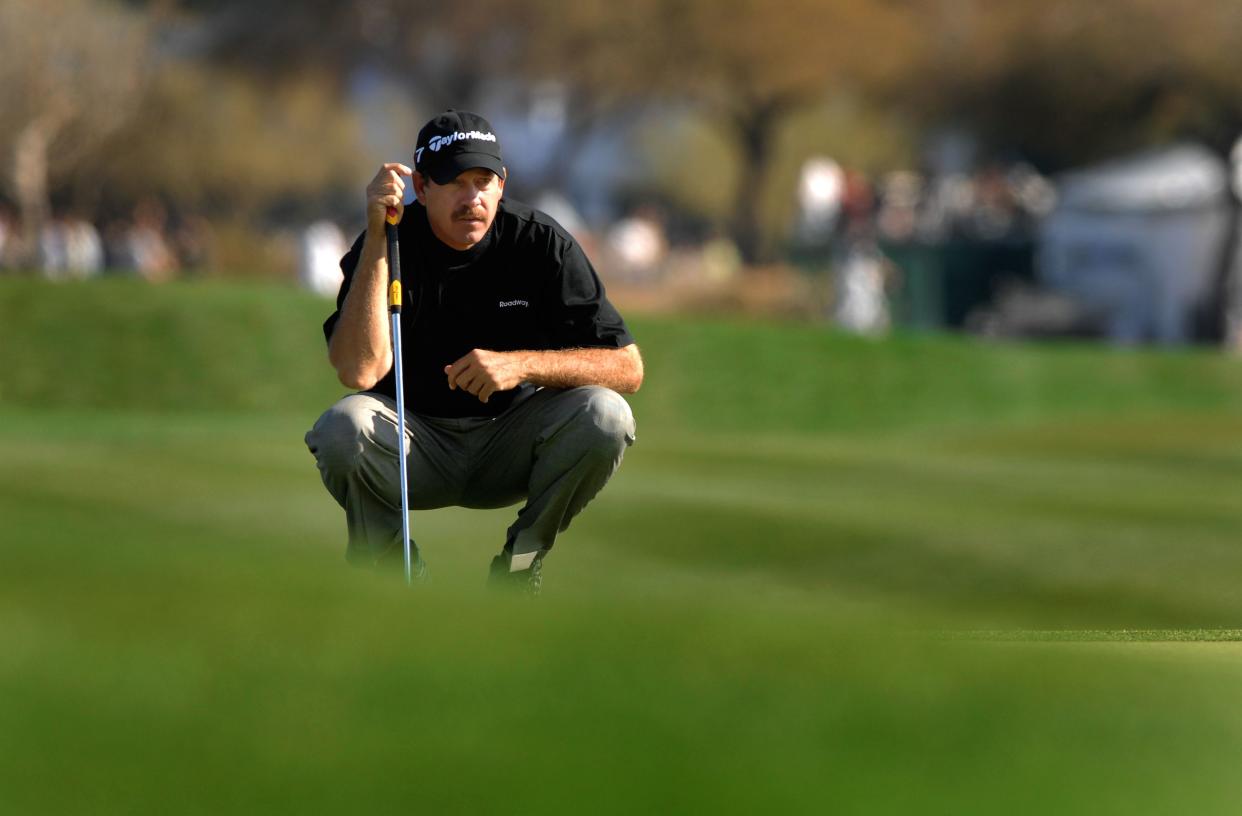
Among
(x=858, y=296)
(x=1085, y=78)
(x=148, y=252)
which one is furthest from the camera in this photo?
(x=1085, y=78)

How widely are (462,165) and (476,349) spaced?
18.6 inches

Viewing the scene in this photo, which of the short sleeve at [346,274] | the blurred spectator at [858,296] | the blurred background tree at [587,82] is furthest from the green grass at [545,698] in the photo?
the blurred background tree at [587,82]

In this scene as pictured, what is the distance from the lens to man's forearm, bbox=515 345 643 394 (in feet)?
17.9

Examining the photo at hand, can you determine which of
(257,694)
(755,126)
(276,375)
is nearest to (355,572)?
(257,694)

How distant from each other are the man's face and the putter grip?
0.56 ft

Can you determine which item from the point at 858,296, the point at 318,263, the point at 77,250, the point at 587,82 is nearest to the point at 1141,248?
the point at 858,296

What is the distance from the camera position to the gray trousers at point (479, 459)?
543cm

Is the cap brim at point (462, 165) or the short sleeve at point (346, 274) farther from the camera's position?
the short sleeve at point (346, 274)

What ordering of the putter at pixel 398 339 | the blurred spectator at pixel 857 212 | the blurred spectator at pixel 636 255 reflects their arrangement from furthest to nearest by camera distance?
the blurred spectator at pixel 636 255 → the blurred spectator at pixel 857 212 → the putter at pixel 398 339

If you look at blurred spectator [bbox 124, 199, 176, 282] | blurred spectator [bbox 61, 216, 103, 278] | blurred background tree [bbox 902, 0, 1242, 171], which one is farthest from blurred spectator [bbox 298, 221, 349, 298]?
blurred background tree [bbox 902, 0, 1242, 171]

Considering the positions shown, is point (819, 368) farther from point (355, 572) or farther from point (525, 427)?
point (355, 572)

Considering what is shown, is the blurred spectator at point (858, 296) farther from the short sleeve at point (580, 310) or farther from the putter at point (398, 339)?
the putter at point (398, 339)

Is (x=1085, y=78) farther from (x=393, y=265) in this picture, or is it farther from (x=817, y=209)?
(x=393, y=265)

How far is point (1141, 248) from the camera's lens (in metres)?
31.4
